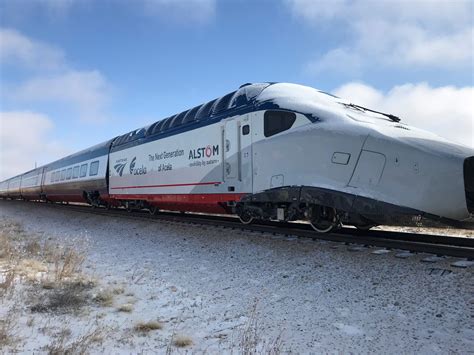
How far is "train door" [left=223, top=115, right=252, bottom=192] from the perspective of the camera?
8.70m

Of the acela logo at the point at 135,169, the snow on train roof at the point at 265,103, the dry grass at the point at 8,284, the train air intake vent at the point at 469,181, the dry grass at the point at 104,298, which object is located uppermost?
the snow on train roof at the point at 265,103

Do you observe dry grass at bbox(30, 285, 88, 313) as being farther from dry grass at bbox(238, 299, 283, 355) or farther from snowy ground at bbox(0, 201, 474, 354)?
dry grass at bbox(238, 299, 283, 355)

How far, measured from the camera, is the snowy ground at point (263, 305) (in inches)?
146

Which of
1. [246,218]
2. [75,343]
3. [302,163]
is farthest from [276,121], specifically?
[75,343]

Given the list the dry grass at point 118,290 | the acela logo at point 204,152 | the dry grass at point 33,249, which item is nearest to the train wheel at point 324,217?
the acela logo at point 204,152

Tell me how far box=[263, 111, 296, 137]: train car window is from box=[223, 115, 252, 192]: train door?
56 cm

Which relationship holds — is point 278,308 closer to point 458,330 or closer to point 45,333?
point 458,330

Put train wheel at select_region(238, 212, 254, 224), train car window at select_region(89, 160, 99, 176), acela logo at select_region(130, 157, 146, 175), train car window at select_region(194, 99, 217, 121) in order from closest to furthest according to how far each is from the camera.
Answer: train wheel at select_region(238, 212, 254, 224), train car window at select_region(194, 99, 217, 121), acela logo at select_region(130, 157, 146, 175), train car window at select_region(89, 160, 99, 176)

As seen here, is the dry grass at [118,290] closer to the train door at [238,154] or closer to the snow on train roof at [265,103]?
the train door at [238,154]

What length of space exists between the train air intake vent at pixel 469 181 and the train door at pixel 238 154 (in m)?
4.17

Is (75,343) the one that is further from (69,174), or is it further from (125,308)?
(69,174)

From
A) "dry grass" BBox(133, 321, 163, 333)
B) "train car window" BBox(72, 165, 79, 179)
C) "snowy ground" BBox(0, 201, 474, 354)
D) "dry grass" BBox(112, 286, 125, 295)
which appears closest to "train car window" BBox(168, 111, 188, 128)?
"snowy ground" BBox(0, 201, 474, 354)

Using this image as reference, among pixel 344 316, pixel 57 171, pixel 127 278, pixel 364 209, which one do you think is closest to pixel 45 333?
pixel 127 278

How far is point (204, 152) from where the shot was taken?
10.3 metres
